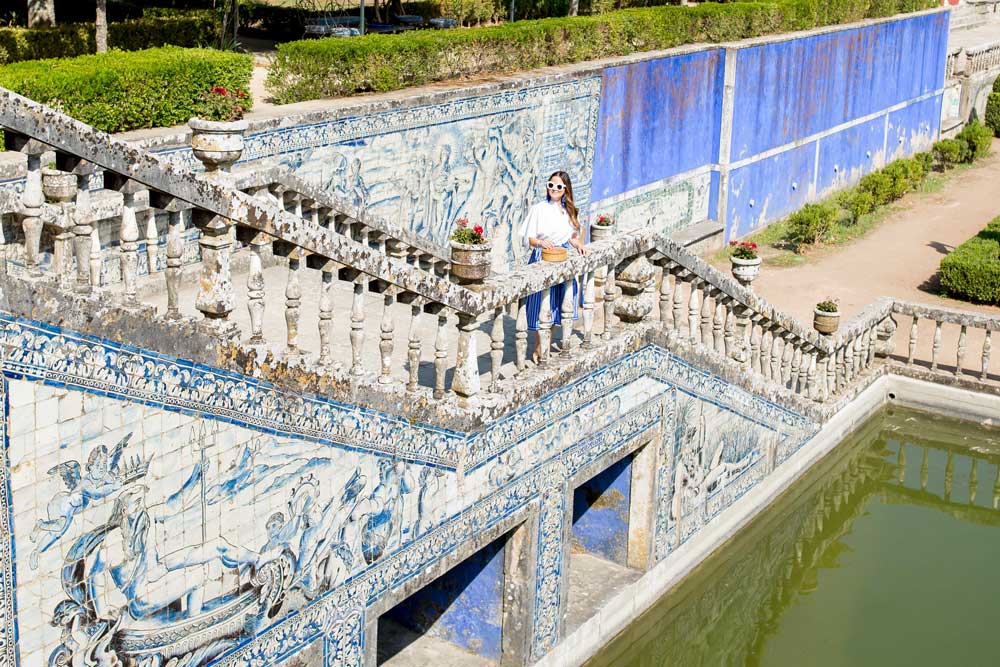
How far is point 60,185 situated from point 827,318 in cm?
848

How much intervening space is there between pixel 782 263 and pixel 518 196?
246 inches

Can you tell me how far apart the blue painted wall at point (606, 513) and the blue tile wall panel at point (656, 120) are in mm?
7348

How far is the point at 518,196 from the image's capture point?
1509cm

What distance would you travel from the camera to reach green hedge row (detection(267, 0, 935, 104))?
14055mm

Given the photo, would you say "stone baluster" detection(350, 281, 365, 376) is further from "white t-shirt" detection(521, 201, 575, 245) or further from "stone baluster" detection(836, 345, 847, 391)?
"stone baluster" detection(836, 345, 847, 391)

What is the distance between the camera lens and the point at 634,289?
30.5 feet

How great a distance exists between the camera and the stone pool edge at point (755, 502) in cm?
962

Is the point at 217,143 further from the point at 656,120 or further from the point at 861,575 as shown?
the point at 656,120

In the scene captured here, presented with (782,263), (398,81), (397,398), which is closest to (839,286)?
(782,263)

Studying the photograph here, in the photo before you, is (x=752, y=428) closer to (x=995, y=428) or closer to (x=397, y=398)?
(x=995, y=428)

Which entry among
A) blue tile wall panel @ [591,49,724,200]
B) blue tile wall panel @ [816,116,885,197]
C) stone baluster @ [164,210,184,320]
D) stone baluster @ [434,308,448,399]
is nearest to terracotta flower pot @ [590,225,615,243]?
stone baluster @ [434,308,448,399]

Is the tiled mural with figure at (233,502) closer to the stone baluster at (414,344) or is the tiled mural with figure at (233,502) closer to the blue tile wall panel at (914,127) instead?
the stone baluster at (414,344)

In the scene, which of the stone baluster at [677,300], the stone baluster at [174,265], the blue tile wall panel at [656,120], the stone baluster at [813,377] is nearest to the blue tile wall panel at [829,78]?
→ the blue tile wall panel at [656,120]

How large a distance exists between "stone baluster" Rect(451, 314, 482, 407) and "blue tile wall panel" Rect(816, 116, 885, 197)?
17397mm
